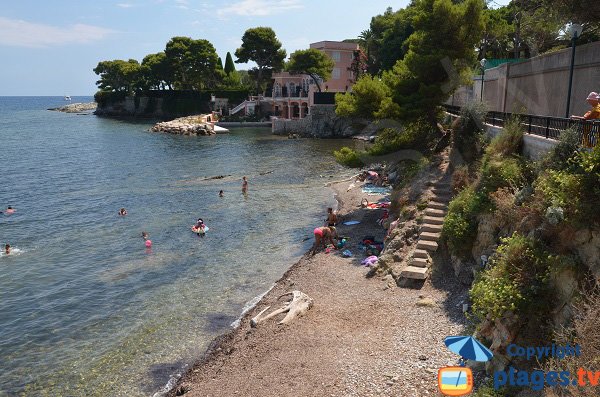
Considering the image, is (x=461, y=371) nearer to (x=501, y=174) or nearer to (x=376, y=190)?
(x=501, y=174)

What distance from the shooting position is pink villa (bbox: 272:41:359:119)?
271ft

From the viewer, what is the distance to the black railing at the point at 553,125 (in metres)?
10.2

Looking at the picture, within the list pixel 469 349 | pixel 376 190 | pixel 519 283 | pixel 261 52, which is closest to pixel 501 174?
pixel 519 283

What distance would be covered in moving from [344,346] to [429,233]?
624 cm

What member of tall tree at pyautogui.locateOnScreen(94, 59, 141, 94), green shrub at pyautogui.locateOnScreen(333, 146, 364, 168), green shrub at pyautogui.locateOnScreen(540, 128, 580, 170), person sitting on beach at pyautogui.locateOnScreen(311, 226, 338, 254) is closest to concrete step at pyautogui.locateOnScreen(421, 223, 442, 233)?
green shrub at pyautogui.locateOnScreen(540, 128, 580, 170)

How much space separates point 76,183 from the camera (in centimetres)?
4056

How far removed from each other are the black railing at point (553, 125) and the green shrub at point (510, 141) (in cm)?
26

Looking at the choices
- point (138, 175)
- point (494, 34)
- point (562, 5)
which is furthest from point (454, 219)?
point (138, 175)

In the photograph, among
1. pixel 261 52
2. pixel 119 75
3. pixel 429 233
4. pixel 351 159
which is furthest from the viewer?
pixel 119 75

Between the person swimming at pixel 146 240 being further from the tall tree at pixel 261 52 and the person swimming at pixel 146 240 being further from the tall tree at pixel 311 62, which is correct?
the tall tree at pixel 261 52

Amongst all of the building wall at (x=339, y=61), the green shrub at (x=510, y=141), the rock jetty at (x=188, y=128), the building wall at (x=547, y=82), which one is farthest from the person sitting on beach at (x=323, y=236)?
the building wall at (x=339, y=61)

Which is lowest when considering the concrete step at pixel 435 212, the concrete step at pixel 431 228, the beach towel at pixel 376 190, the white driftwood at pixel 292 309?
the white driftwood at pixel 292 309

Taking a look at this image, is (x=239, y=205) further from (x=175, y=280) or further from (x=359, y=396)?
(x=359, y=396)

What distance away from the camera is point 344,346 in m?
11.4
